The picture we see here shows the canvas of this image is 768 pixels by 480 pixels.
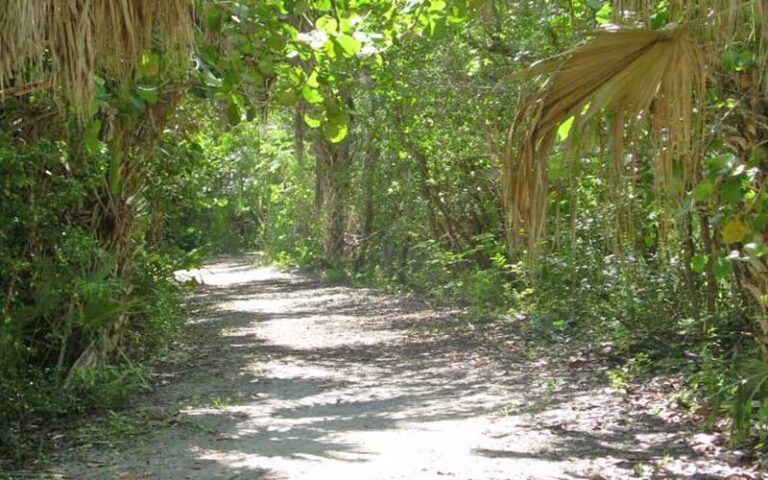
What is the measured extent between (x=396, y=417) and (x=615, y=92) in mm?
4690

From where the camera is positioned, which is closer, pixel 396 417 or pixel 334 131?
pixel 334 131

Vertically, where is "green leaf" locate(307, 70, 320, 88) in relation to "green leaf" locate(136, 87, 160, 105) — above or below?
above

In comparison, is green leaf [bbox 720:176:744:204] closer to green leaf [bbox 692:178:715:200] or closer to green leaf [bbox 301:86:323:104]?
green leaf [bbox 692:178:715:200]

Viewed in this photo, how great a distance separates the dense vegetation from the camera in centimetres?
556

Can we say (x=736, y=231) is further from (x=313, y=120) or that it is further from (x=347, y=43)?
(x=313, y=120)

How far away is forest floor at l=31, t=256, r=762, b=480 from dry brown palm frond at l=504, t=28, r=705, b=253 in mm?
2324

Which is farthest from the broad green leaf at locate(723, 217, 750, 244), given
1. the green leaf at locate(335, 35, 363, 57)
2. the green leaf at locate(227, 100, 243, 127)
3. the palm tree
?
the green leaf at locate(227, 100, 243, 127)

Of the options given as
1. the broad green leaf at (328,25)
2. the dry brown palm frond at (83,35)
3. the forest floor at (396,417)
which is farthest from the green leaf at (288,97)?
the forest floor at (396,417)

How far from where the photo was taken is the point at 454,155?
18.8 m

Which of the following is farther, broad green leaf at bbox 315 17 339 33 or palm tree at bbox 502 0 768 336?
broad green leaf at bbox 315 17 339 33

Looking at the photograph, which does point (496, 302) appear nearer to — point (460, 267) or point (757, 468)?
point (460, 267)

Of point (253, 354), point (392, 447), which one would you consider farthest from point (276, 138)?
point (392, 447)

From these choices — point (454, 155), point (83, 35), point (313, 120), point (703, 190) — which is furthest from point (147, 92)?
point (454, 155)

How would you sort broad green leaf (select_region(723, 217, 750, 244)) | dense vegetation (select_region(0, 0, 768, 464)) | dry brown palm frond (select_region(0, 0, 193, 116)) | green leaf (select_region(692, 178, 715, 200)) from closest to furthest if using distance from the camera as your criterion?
dry brown palm frond (select_region(0, 0, 193, 116)) → dense vegetation (select_region(0, 0, 768, 464)) → green leaf (select_region(692, 178, 715, 200)) → broad green leaf (select_region(723, 217, 750, 244))
